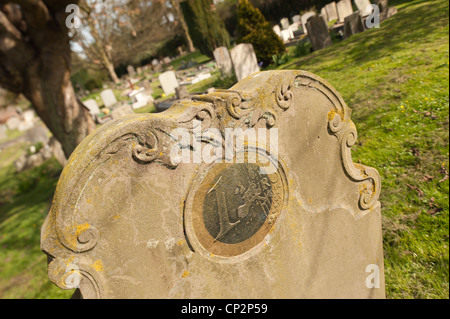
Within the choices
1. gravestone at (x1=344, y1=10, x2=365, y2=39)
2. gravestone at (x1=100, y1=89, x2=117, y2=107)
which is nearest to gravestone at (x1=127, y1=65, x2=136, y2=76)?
gravestone at (x1=100, y1=89, x2=117, y2=107)

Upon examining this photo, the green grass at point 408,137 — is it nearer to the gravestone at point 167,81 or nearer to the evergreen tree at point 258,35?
the evergreen tree at point 258,35

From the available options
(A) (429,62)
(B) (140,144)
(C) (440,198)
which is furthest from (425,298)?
(A) (429,62)

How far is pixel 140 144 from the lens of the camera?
1.57m

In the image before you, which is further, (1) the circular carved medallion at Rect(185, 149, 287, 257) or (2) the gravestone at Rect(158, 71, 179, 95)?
(2) the gravestone at Rect(158, 71, 179, 95)

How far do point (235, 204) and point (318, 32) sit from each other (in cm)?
1019

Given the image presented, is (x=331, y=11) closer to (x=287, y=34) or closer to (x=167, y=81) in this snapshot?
(x=287, y=34)

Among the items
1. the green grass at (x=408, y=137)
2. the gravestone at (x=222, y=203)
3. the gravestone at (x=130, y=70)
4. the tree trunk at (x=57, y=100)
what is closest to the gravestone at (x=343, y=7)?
the green grass at (x=408, y=137)

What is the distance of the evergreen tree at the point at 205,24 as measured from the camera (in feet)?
62.4

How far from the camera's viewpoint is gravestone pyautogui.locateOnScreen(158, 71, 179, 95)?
14820 mm

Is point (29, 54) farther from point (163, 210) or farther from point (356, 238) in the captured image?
point (356, 238)

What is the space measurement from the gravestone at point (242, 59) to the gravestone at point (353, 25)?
3.99 metres

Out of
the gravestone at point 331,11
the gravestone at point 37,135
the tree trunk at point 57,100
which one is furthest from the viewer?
the gravestone at point 331,11

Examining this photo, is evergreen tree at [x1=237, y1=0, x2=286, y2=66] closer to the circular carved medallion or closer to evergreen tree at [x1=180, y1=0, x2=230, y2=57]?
evergreen tree at [x1=180, y1=0, x2=230, y2=57]

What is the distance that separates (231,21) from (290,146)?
29604 millimetres
